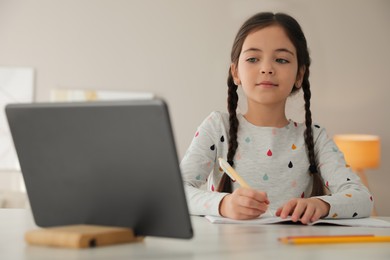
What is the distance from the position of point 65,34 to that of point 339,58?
2.16 meters

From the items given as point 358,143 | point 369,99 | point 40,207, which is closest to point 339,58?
point 369,99

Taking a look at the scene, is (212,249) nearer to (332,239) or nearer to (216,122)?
(332,239)

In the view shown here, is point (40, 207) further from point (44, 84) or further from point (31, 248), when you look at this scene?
point (44, 84)

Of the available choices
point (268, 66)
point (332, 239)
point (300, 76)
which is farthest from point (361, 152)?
point (332, 239)

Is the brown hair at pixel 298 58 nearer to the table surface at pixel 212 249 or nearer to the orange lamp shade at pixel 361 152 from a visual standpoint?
the table surface at pixel 212 249

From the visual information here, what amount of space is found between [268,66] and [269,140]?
22 centimetres

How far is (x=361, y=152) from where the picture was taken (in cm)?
449

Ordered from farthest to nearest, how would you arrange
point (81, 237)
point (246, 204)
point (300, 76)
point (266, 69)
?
point (300, 76) < point (266, 69) < point (246, 204) < point (81, 237)

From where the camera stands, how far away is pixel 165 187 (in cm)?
79

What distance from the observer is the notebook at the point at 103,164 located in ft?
2.54

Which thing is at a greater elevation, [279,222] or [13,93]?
[279,222]

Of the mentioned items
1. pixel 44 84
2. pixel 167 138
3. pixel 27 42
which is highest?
pixel 167 138

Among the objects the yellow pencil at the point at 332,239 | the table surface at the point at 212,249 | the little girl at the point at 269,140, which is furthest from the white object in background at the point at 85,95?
the yellow pencil at the point at 332,239

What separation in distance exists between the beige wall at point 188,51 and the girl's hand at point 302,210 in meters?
3.44
